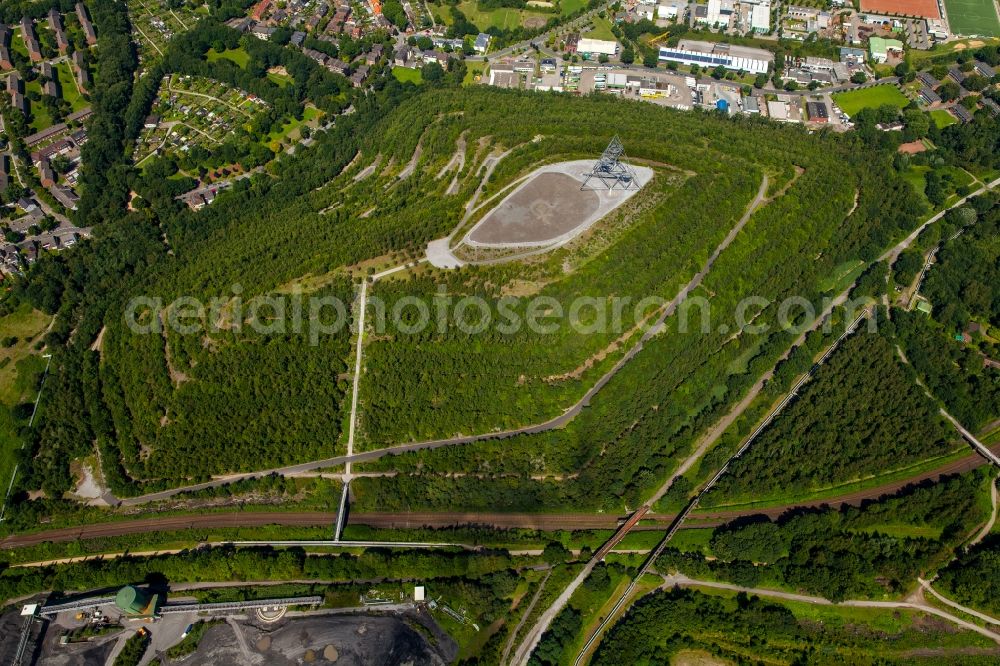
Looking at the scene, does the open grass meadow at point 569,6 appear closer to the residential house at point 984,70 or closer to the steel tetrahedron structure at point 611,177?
the steel tetrahedron structure at point 611,177

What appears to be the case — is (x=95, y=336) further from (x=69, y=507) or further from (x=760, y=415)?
(x=760, y=415)

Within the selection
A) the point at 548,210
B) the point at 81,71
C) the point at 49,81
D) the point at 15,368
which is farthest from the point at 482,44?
the point at 15,368

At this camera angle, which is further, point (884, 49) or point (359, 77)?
point (884, 49)

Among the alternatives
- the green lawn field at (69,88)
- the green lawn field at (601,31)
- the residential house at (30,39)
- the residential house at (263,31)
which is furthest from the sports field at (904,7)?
the residential house at (30,39)

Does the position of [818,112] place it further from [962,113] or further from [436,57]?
[436,57]

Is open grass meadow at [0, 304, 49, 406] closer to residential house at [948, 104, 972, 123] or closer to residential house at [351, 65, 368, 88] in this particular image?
residential house at [351, 65, 368, 88]

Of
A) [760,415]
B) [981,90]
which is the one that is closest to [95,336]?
[760,415]
